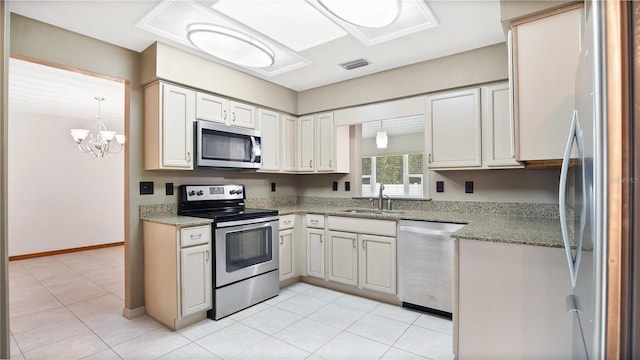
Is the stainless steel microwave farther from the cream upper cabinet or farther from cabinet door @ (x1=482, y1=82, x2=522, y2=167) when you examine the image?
the cream upper cabinet

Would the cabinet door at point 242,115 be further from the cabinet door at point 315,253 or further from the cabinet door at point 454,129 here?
the cabinet door at point 454,129

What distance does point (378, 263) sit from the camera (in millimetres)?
3057

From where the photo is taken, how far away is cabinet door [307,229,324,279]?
3.48 meters

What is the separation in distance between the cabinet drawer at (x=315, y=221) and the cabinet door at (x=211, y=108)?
4.58 feet

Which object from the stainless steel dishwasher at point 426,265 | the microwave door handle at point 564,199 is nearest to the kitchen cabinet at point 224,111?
the stainless steel dishwasher at point 426,265

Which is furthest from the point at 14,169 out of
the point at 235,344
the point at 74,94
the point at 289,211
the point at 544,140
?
the point at 544,140

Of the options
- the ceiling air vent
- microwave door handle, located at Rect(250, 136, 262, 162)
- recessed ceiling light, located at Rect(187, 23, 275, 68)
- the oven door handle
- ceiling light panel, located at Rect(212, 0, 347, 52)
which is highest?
ceiling light panel, located at Rect(212, 0, 347, 52)

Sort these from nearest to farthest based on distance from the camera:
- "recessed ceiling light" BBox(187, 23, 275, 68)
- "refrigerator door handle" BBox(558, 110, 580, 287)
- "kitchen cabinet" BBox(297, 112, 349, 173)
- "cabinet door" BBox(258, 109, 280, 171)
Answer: "refrigerator door handle" BBox(558, 110, 580, 287) → "recessed ceiling light" BBox(187, 23, 275, 68) → "cabinet door" BBox(258, 109, 280, 171) → "kitchen cabinet" BBox(297, 112, 349, 173)

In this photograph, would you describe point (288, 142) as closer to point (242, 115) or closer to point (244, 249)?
point (242, 115)

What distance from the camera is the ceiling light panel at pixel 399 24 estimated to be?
6.97 feet

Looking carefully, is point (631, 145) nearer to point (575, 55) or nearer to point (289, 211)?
point (575, 55)

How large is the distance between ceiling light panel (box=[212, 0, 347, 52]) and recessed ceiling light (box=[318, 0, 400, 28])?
1.75 ft

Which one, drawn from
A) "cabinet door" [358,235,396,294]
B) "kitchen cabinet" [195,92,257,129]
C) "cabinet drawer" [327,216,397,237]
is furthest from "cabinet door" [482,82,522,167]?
"kitchen cabinet" [195,92,257,129]

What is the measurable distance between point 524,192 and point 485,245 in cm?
144
